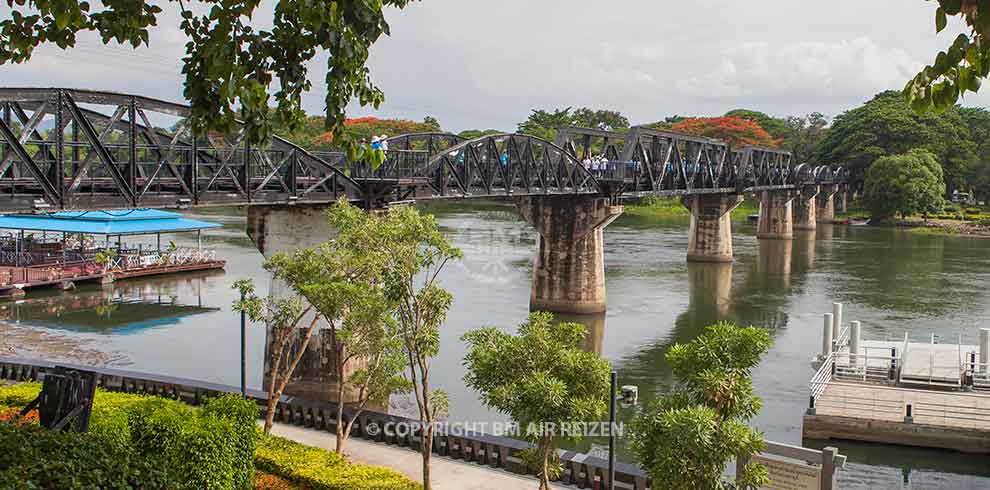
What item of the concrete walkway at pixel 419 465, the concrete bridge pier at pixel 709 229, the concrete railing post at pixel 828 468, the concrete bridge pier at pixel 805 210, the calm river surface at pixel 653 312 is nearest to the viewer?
the concrete railing post at pixel 828 468

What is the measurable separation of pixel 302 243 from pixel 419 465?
12911 millimetres

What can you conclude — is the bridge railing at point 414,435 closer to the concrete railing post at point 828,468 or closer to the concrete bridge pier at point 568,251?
the concrete railing post at point 828,468

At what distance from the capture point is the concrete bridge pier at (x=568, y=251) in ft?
167

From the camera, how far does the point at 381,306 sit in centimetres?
1945

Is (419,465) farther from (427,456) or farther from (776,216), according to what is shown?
(776,216)

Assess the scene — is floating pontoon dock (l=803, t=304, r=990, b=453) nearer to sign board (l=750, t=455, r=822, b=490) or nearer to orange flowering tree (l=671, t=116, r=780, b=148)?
sign board (l=750, t=455, r=822, b=490)

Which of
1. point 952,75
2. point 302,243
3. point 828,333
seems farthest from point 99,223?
point 952,75

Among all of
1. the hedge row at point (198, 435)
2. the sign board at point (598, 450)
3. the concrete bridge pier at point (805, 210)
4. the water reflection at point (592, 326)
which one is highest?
the concrete bridge pier at point (805, 210)

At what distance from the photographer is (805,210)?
113688mm

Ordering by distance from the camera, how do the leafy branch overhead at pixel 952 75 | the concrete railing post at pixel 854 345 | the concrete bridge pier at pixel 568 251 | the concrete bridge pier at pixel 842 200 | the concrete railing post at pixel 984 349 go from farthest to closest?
1. the concrete bridge pier at pixel 842 200
2. the concrete bridge pier at pixel 568 251
3. the concrete railing post at pixel 854 345
4. the concrete railing post at pixel 984 349
5. the leafy branch overhead at pixel 952 75

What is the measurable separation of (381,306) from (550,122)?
133m

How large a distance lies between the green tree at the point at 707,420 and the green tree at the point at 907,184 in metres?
102

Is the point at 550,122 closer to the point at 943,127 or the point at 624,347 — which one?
the point at 943,127

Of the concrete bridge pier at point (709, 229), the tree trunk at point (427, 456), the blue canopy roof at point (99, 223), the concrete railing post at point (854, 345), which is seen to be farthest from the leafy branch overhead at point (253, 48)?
the concrete bridge pier at point (709, 229)
